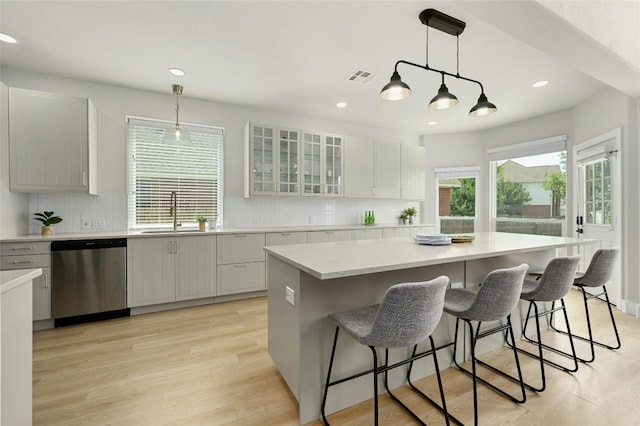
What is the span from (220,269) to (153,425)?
2069 mm

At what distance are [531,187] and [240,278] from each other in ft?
16.6

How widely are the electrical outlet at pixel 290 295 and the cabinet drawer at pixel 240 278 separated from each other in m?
2.08

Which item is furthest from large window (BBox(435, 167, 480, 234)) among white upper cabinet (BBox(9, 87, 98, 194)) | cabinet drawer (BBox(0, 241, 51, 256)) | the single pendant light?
cabinet drawer (BBox(0, 241, 51, 256))

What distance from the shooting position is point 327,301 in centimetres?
169

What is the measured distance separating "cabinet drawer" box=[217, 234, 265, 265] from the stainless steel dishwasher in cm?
103

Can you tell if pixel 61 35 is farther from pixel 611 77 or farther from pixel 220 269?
pixel 611 77

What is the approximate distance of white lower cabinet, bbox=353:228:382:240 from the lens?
4543mm

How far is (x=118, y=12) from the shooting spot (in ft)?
7.05

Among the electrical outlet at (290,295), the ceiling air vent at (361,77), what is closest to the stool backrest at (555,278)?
the electrical outlet at (290,295)

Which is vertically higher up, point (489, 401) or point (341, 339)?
point (341, 339)

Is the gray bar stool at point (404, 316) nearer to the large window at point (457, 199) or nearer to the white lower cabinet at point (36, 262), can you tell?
the white lower cabinet at point (36, 262)

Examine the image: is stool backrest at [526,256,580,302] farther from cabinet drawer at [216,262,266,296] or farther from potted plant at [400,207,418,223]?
potted plant at [400,207,418,223]

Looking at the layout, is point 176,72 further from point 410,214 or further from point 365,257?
point 410,214

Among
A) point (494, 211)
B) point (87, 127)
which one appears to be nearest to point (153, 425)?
point (87, 127)
